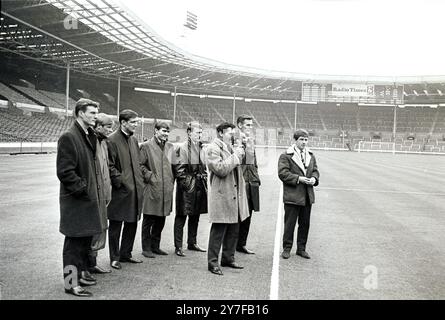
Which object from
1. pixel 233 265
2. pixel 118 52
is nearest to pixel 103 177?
pixel 233 265

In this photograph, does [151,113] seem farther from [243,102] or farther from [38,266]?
[38,266]

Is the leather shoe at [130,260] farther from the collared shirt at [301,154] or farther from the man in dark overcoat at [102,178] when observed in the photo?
the collared shirt at [301,154]

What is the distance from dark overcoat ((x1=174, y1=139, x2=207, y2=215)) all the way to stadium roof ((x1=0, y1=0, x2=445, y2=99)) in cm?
1583

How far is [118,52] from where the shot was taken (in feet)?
132

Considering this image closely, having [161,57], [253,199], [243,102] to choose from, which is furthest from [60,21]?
[243,102]

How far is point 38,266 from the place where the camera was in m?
5.32

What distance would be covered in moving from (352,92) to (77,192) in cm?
5854

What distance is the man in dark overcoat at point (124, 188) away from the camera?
5418mm

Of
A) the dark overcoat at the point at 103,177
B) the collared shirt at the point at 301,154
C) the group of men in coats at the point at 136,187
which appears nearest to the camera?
the group of men in coats at the point at 136,187

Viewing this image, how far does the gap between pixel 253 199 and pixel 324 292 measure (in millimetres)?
1971

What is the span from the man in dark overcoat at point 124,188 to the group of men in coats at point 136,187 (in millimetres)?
12

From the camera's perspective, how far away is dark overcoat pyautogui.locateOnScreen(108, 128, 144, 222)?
17.8ft

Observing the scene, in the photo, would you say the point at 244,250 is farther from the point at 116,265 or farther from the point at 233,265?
the point at 116,265

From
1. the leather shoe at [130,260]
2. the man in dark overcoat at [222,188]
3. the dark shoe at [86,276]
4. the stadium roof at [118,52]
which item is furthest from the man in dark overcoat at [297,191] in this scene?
the stadium roof at [118,52]
